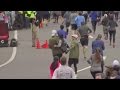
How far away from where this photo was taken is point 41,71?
652 inches

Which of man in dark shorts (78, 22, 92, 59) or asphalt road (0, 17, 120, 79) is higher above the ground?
man in dark shorts (78, 22, 92, 59)

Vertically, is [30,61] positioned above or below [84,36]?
below

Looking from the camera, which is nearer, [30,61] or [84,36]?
[30,61]

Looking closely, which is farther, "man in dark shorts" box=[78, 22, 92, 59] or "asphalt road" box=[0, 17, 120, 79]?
"man in dark shorts" box=[78, 22, 92, 59]

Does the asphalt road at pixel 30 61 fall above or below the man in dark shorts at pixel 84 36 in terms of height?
below

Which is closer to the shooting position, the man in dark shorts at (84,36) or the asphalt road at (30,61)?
the asphalt road at (30,61)
